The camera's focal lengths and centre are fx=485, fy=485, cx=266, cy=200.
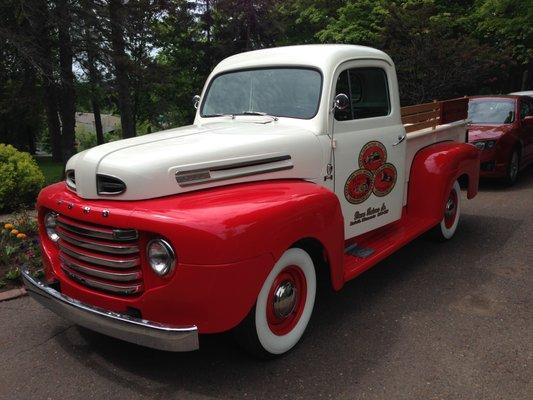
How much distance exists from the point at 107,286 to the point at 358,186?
216cm

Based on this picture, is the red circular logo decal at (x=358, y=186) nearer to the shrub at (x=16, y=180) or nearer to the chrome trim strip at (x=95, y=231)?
the chrome trim strip at (x=95, y=231)

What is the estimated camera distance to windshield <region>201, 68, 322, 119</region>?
12.5ft

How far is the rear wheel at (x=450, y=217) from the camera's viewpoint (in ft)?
17.6

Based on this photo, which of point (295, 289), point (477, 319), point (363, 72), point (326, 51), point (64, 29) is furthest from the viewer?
point (64, 29)

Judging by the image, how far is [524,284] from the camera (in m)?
4.33

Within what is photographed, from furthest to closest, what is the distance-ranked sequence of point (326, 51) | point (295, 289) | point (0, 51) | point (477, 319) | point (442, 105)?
point (0, 51) < point (442, 105) < point (326, 51) < point (477, 319) < point (295, 289)

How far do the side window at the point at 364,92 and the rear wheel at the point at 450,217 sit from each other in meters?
1.57

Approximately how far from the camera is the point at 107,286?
2.83 metres

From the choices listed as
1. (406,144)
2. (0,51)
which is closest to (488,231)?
(406,144)

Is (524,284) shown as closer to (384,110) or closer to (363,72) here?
(384,110)

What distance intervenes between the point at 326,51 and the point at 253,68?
0.65 metres

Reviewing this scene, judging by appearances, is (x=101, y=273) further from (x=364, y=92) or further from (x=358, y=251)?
(x=364, y=92)

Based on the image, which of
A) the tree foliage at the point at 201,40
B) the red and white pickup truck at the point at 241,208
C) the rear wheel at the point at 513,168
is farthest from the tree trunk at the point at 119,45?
the rear wheel at the point at 513,168

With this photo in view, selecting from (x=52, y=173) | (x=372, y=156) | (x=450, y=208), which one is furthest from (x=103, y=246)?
(x=52, y=173)
